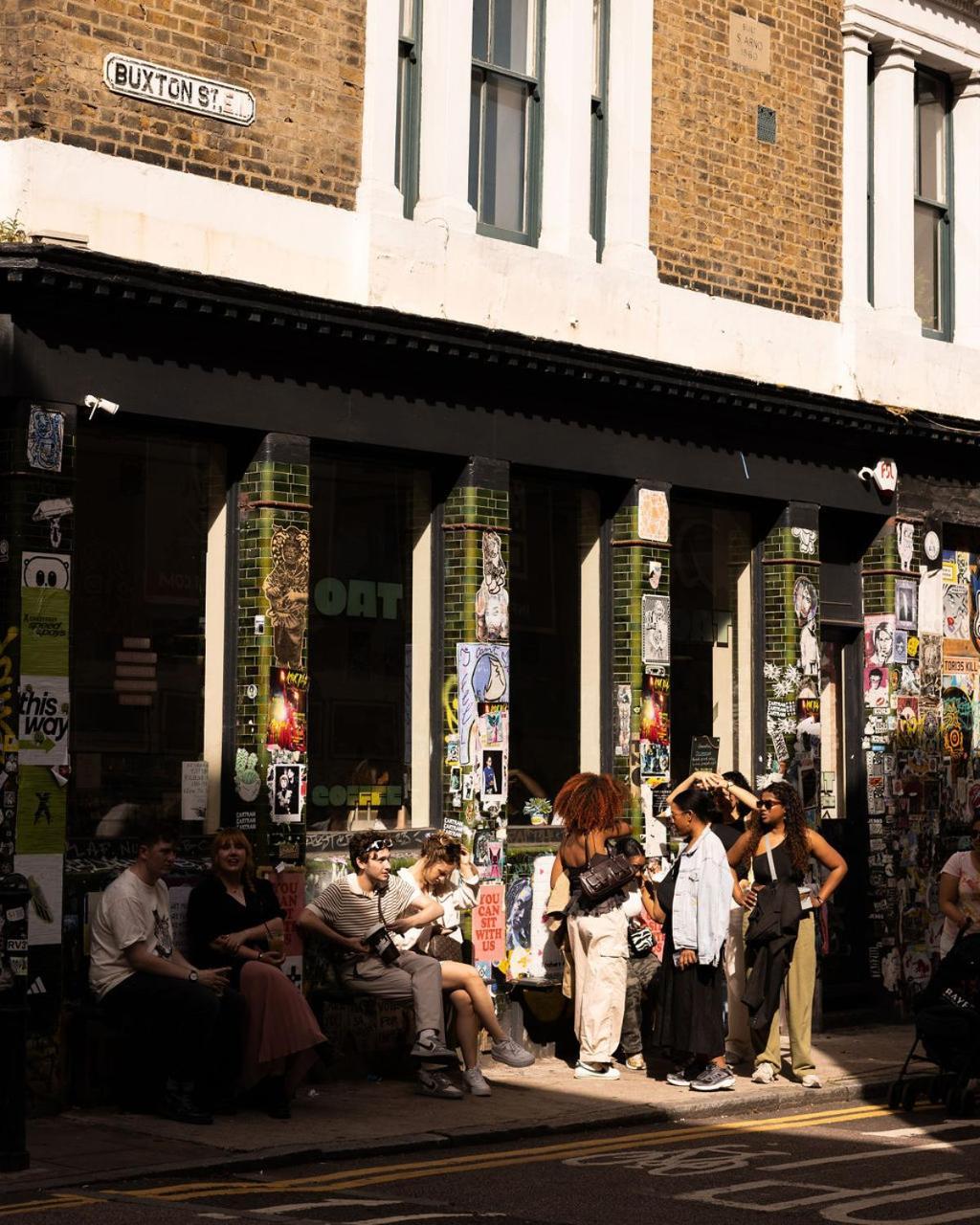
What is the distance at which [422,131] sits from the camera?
14.8 m

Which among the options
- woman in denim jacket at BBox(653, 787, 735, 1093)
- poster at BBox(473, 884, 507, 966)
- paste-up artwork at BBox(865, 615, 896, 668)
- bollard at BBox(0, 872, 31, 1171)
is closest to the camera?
bollard at BBox(0, 872, 31, 1171)

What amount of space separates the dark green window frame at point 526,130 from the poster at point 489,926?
481cm

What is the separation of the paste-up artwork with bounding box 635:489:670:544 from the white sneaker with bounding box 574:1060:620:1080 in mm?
4239

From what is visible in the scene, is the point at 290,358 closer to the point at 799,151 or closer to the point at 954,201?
the point at 799,151

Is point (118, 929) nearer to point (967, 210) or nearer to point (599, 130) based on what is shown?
point (599, 130)

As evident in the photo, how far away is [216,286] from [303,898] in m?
3.95

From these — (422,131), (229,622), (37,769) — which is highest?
(422,131)

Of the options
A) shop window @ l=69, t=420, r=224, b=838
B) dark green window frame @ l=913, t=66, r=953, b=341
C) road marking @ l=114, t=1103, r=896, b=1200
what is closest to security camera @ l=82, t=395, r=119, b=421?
shop window @ l=69, t=420, r=224, b=838

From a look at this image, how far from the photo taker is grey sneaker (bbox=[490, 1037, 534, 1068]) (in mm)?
13891

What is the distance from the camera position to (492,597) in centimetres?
1498

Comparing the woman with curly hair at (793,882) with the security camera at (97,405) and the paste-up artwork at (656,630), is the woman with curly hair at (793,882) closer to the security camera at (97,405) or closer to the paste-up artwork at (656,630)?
the paste-up artwork at (656,630)

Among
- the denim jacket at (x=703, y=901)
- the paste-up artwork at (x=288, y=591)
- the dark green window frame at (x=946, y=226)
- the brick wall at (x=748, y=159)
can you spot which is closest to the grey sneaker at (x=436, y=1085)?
the denim jacket at (x=703, y=901)

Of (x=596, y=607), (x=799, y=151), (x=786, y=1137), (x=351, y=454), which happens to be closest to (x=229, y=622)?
(x=351, y=454)

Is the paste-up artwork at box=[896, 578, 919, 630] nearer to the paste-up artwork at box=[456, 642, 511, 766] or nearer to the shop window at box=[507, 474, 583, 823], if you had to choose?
the shop window at box=[507, 474, 583, 823]
